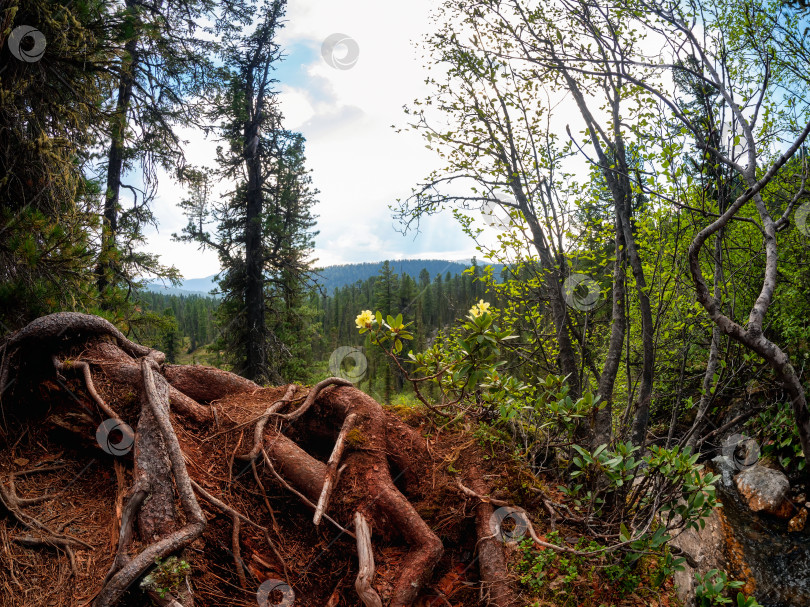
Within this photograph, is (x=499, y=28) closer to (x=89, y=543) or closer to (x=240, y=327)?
(x=89, y=543)

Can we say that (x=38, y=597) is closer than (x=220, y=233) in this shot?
Yes

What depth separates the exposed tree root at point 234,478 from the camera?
2.73m

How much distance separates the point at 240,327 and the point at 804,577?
14.9m

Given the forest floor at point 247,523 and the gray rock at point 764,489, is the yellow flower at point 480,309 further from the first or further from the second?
the gray rock at point 764,489

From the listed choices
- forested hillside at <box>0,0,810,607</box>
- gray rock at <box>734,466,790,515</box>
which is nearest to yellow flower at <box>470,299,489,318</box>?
forested hillside at <box>0,0,810,607</box>

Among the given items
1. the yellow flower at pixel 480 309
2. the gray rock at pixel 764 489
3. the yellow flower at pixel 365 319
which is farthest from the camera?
the gray rock at pixel 764 489

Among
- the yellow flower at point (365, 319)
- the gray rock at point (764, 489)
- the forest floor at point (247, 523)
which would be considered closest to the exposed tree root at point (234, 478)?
the forest floor at point (247, 523)

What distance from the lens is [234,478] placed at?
346 centimetres

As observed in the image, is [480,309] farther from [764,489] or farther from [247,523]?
[764,489]

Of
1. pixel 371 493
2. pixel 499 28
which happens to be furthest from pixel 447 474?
pixel 499 28

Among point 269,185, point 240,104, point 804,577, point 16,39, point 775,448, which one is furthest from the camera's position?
point 269,185

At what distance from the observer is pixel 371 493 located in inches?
128

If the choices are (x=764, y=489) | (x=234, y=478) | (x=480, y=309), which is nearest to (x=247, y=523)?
(x=234, y=478)

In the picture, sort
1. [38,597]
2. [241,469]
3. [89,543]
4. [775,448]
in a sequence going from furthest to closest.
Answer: [775,448] < [241,469] < [89,543] < [38,597]
